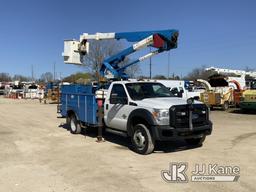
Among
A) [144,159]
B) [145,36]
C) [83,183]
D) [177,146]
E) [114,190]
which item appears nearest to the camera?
[114,190]

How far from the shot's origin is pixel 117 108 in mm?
11250

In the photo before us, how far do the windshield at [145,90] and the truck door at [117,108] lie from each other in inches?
9.0

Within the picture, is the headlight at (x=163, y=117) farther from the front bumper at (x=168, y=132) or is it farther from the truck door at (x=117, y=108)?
the truck door at (x=117, y=108)

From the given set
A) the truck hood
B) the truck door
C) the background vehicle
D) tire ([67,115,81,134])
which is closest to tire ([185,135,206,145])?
the background vehicle

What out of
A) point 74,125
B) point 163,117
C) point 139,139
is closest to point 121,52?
point 74,125

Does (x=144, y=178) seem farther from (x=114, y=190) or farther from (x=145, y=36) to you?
(x=145, y=36)

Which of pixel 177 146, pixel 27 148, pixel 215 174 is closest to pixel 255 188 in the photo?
pixel 215 174

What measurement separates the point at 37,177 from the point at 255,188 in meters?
4.31

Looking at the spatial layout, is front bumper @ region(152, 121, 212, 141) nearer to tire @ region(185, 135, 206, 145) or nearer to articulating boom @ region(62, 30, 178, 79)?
tire @ region(185, 135, 206, 145)

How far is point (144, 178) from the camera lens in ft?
24.4

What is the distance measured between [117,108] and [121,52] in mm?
4109

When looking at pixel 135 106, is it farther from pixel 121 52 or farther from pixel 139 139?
pixel 121 52

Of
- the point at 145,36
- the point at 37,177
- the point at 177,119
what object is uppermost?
the point at 145,36
